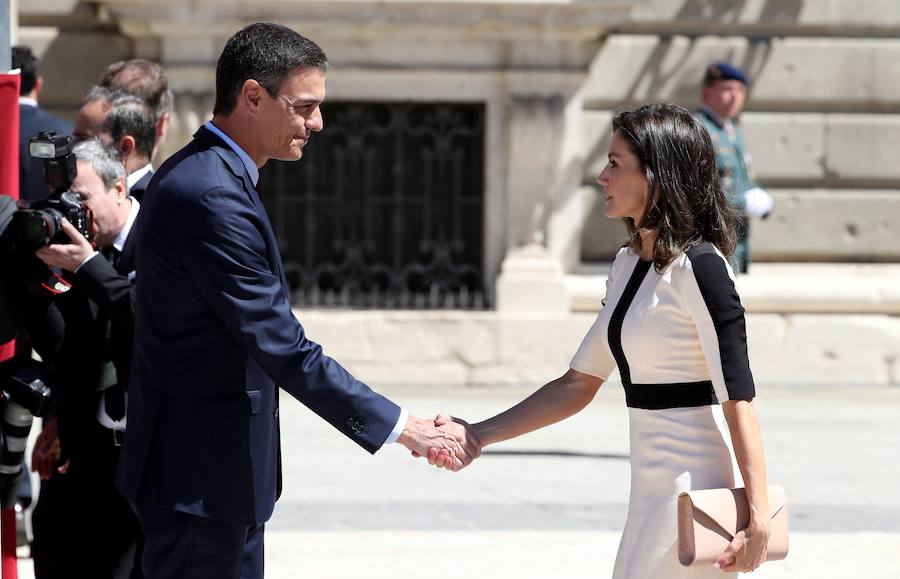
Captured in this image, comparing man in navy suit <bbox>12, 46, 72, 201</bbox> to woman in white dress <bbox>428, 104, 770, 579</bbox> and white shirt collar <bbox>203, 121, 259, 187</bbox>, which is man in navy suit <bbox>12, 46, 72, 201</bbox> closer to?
white shirt collar <bbox>203, 121, 259, 187</bbox>

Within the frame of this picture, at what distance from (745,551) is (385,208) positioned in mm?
7616

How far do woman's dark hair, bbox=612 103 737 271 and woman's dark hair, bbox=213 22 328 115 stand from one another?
0.78 metres

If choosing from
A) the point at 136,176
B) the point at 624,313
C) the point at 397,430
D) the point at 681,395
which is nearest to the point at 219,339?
the point at 397,430

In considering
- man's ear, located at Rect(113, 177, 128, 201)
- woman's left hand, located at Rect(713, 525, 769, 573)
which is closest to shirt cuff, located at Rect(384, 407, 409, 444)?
woman's left hand, located at Rect(713, 525, 769, 573)

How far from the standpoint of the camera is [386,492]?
23.8ft

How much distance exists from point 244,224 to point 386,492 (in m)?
3.90

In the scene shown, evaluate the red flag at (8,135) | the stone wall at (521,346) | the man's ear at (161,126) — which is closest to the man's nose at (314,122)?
the red flag at (8,135)

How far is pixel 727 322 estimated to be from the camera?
138 inches

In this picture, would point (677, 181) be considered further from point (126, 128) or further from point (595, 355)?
point (126, 128)

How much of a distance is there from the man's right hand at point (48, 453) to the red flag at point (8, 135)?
27 cm

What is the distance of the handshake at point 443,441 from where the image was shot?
3.98 m

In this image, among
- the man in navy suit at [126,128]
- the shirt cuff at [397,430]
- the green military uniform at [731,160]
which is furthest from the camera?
the green military uniform at [731,160]

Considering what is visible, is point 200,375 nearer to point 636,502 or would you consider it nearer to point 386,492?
point 636,502

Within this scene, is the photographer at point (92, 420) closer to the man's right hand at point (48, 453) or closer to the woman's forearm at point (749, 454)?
the man's right hand at point (48, 453)
